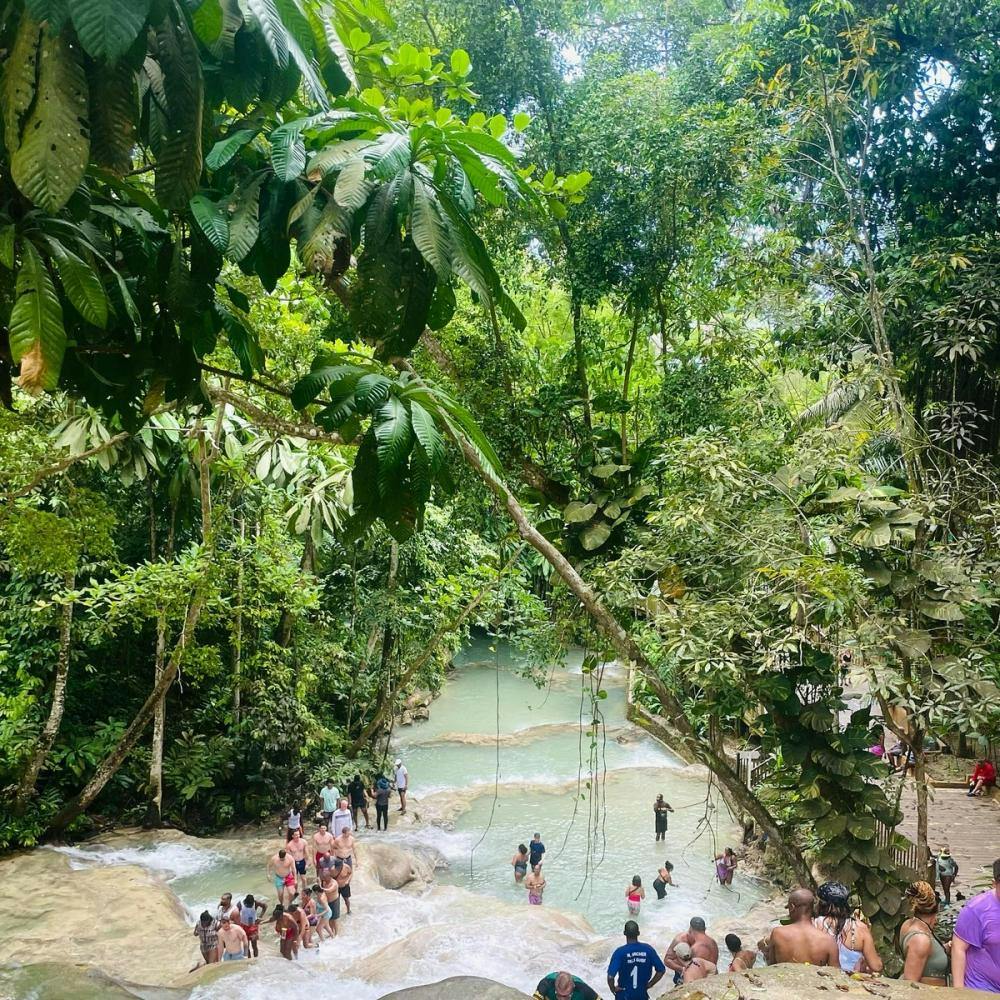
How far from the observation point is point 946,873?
7891 millimetres

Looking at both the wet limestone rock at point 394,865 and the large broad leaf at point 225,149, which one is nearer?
the large broad leaf at point 225,149

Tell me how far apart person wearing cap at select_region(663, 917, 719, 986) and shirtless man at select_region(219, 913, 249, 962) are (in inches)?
140

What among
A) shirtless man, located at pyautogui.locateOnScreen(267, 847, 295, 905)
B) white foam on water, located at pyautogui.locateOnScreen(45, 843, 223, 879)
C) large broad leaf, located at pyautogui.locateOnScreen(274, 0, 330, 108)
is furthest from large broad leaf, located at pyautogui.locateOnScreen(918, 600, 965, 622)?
white foam on water, located at pyautogui.locateOnScreen(45, 843, 223, 879)

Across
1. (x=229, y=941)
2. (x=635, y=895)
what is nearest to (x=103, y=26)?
(x=229, y=941)

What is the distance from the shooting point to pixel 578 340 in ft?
19.6

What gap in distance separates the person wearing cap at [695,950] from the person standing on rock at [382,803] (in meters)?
5.89

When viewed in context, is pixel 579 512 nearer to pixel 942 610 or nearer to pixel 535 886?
pixel 942 610

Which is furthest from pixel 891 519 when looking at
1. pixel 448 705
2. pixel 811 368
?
pixel 448 705

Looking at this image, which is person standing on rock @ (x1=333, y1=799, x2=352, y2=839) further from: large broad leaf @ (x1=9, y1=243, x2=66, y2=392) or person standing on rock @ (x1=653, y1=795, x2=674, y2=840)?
large broad leaf @ (x1=9, y1=243, x2=66, y2=392)

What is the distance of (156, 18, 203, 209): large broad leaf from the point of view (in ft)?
5.52

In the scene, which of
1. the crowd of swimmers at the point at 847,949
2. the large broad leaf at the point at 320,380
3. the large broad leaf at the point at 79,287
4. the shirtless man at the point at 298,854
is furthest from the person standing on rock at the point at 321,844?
the large broad leaf at the point at 79,287

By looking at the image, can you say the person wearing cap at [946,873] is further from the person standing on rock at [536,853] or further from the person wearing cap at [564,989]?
the person wearing cap at [564,989]

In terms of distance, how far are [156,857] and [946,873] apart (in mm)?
8429

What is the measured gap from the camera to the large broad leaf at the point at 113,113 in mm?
1674
